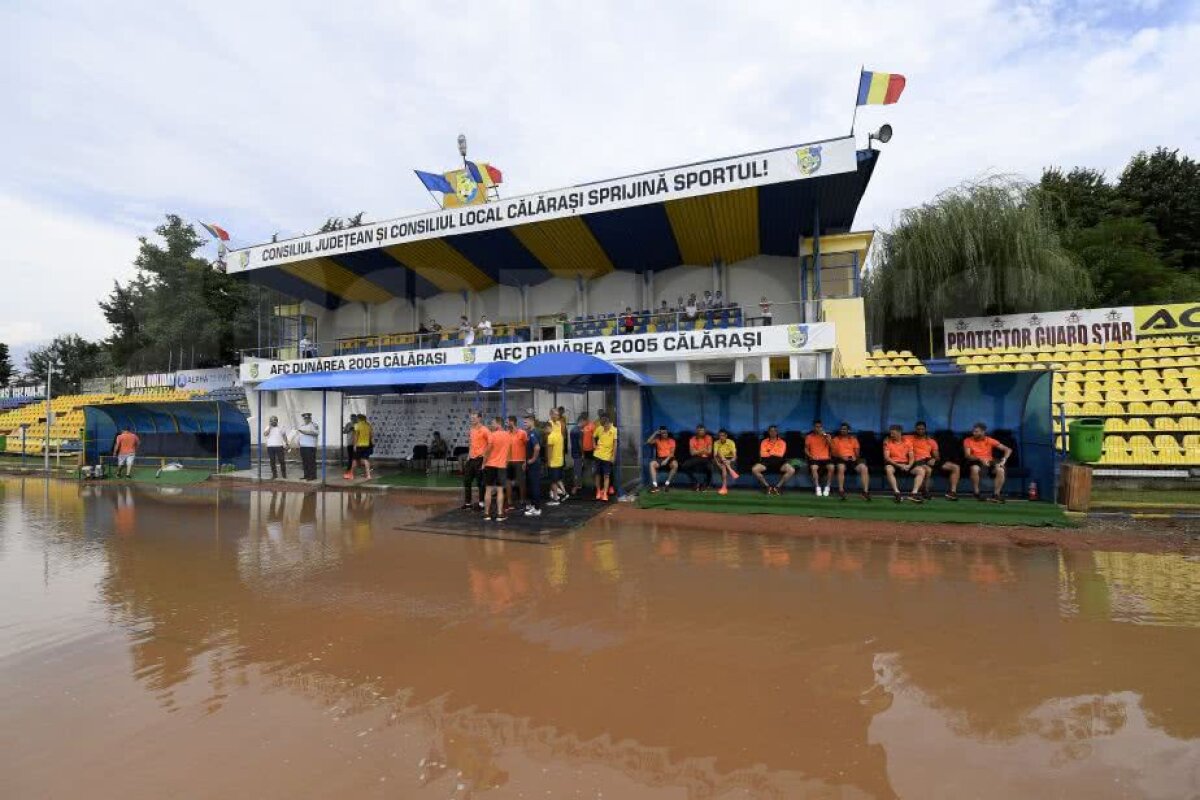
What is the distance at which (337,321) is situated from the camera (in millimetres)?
26188

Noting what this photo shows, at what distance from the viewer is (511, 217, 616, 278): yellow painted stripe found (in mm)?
18516

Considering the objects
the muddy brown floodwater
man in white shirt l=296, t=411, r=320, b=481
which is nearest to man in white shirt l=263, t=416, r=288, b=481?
man in white shirt l=296, t=411, r=320, b=481

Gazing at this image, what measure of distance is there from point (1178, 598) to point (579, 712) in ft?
19.0

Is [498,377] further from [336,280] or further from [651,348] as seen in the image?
[336,280]

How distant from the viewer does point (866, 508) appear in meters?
9.70

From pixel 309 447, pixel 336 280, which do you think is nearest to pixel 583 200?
pixel 309 447

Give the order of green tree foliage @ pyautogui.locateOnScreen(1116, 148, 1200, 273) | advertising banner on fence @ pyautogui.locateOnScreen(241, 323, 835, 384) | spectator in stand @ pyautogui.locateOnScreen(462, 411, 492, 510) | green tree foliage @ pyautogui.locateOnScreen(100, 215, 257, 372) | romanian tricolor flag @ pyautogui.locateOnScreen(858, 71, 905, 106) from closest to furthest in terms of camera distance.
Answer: spectator in stand @ pyautogui.locateOnScreen(462, 411, 492, 510) → romanian tricolor flag @ pyautogui.locateOnScreen(858, 71, 905, 106) → advertising banner on fence @ pyautogui.locateOnScreen(241, 323, 835, 384) → green tree foliage @ pyautogui.locateOnScreen(1116, 148, 1200, 273) → green tree foliage @ pyautogui.locateOnScreen(100, 215, 257, 372)

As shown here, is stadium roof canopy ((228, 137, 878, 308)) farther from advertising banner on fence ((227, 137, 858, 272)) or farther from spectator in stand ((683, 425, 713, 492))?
spectator in stand ((683, 425, 713, 492))

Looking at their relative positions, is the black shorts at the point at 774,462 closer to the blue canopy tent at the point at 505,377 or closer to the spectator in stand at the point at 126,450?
the blue canopy tent at the point at 505,377

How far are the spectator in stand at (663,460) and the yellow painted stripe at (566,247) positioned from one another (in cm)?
897

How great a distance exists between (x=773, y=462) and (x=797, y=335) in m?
5.69

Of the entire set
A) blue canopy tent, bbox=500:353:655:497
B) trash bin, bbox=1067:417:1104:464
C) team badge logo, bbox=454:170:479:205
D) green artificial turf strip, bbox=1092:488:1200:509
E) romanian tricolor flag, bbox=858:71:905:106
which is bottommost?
green artificial turf strip, bbox=1092:488:1200:509

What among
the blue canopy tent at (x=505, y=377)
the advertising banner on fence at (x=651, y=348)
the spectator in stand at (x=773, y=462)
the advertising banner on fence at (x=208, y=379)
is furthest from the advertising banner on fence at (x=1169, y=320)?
the advertising banner on fence at (x=208, y=379)

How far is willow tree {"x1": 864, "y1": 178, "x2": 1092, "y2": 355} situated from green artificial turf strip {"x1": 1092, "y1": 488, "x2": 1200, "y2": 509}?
1107cm
